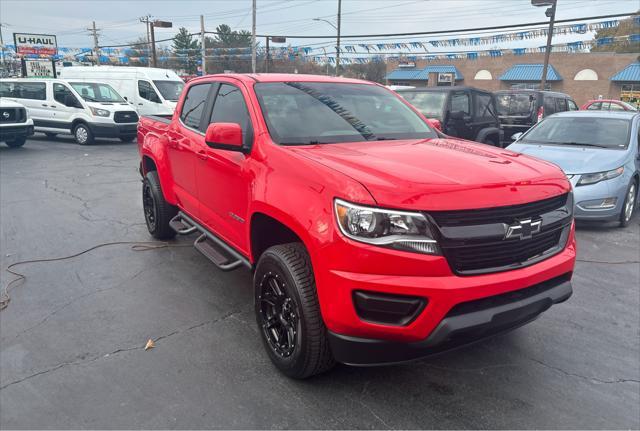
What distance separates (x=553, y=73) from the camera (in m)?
43.8

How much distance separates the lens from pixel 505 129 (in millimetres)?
12977

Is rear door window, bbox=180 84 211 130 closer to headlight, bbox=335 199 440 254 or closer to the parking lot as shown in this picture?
the parking lot

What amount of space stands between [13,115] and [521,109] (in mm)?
14200

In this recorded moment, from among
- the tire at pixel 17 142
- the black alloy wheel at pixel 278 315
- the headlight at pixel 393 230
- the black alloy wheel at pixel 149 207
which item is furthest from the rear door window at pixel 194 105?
Result: the tire at pixel 17 142

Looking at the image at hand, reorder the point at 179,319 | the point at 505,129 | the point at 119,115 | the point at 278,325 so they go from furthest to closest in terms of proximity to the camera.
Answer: the point at 119,115, the point at 505,129, the point at 179,319, the point at 278,325

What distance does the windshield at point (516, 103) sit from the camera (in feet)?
42.1

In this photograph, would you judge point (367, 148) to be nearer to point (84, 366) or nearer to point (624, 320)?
point (84, 366)

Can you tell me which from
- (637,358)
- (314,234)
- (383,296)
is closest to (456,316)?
(383,296)

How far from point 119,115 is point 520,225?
49.3 feet

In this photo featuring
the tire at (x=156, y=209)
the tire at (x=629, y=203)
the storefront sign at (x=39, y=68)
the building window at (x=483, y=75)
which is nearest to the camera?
the tire at (x=156, y=209)

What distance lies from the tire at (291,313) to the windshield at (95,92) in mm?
14595

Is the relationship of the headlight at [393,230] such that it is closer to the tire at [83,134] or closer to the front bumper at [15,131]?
the front bumper at [15,131]

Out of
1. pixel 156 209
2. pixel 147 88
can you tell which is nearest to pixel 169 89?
pixel 147 88

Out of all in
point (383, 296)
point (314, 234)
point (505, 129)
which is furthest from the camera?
point (505, 129)
